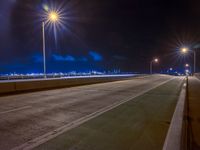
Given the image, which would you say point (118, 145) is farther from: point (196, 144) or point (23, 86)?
point (23, 86)

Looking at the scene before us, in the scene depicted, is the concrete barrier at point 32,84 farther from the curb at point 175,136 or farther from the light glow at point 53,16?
the curb at point 175,136

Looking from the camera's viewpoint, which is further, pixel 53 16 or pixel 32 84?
pixel 53 16

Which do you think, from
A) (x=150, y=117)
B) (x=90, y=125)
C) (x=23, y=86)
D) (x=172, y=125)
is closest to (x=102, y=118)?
(x=90, y=125)

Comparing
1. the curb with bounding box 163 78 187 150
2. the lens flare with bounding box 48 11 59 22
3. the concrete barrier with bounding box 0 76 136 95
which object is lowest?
the curb with bounding box 163 78 187 150

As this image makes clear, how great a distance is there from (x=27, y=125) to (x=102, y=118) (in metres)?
2.76

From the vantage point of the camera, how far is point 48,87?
20250 millimetres

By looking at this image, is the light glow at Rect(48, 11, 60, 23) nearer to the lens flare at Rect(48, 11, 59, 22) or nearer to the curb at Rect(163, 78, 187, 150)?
the lens flare at Rect(48, 11, 59, 22)

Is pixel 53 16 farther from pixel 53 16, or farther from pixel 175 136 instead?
pixel 175 136

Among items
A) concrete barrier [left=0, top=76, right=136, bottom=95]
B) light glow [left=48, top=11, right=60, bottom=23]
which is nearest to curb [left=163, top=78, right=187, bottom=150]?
concrete barrier [left=0, top=76, right=136, bottom=95]

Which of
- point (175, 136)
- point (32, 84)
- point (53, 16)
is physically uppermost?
point (53, 16)

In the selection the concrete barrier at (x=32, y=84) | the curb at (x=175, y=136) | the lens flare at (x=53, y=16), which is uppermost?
the lens flare at (x=53, y=16)

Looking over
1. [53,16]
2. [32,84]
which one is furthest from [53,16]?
[32,84]

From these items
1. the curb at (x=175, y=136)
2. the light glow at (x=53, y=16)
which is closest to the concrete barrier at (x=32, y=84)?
the light glow at (x=53, y=16)

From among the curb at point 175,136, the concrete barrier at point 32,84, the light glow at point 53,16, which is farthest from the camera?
the light glow at point 53,16
